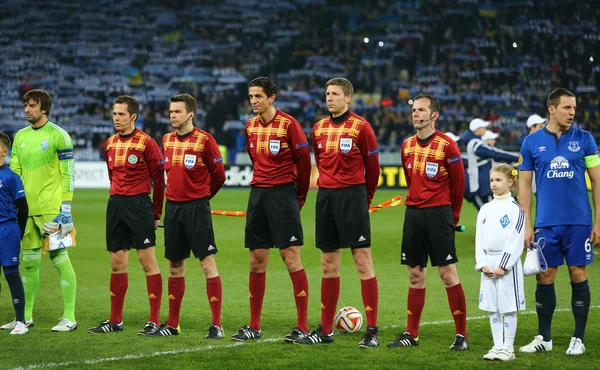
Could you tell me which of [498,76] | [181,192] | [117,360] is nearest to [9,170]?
[181,192]

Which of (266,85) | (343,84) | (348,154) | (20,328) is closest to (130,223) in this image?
(20,328)

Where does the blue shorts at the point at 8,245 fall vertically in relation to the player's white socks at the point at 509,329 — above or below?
above

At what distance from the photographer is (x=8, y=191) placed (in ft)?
26.6

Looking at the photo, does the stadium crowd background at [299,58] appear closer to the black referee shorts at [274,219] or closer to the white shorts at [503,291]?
the black referee shorts at [274,219]

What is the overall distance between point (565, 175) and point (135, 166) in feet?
12.4

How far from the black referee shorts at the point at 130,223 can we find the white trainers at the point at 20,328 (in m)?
1.05

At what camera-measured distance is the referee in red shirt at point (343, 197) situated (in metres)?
7.48

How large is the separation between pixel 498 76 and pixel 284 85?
9.17m

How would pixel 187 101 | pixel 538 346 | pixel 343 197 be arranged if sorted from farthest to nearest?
pixel 187 101 → pixel 343 197 → pixel 538 346

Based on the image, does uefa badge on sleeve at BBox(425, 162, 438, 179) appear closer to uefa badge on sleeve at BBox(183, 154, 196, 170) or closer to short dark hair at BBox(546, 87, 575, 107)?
short dark hair at BBox(546, 87, 575, 107)

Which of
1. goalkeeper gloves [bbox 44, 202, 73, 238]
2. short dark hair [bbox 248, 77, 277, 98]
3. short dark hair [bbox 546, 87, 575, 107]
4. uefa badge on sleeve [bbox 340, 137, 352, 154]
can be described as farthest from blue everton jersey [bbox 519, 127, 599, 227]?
goalkeeper gloves [bbox 44, 202, 73, 238]

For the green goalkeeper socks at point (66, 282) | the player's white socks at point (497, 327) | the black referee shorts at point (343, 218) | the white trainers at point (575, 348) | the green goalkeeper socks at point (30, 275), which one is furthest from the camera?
the green goalkeeper socks at point (30, 275)

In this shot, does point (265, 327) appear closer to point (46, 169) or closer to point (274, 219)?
point (274, 219)

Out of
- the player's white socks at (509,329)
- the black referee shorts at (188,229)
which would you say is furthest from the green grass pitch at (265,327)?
the black referee shorts at (188,229)
